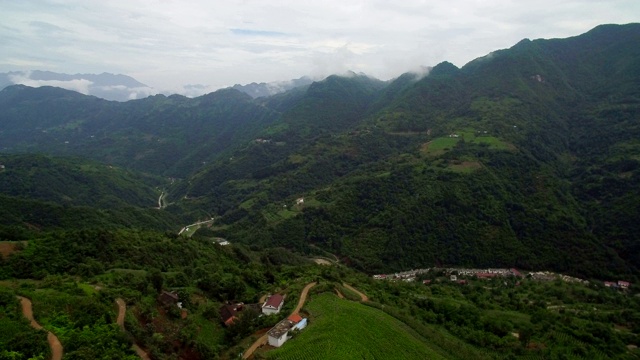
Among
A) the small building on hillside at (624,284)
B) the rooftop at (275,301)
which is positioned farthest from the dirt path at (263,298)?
the small building on hillside at (624,284)

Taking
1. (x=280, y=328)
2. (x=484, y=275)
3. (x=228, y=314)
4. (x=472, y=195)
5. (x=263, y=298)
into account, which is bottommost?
(x=484, y=275)

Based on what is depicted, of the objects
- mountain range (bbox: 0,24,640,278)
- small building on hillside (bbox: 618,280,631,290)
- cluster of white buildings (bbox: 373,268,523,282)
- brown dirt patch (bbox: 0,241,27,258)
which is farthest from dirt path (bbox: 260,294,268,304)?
small building on hillside (bbox: 618,280,631,290)

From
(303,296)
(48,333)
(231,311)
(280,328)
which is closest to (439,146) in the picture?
(303,296)

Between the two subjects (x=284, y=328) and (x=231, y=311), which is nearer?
(x=284, y=328)

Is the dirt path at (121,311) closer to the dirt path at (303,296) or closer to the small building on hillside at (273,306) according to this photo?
the small building on hillside at (273,306)

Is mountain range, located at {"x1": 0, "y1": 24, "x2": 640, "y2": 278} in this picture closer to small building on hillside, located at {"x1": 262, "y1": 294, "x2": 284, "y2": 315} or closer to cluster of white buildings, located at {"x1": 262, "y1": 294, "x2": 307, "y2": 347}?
small building on hillside, located at {"x1": 262, "y1": 294, "x2": 284, "y2": 315}

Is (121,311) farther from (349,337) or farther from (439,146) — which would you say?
(439,146)

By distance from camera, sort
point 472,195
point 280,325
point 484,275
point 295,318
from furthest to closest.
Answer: point 472,195 < point 484,275 < point 295,318 < point 280,325

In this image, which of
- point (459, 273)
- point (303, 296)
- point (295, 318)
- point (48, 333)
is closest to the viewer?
point (48, 333)
